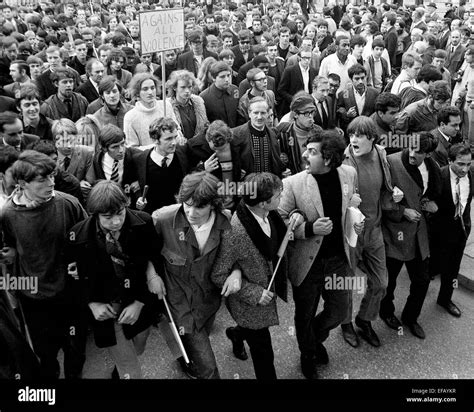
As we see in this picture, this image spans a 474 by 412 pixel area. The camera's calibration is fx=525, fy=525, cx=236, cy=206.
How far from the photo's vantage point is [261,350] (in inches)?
137

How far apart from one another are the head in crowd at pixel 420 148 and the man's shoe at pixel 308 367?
5.71ft

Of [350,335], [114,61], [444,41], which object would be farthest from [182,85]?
[444,41]

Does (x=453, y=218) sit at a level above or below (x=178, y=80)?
below

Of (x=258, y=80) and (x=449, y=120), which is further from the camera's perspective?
(x=258, y=80)

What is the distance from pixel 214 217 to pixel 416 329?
219 cm

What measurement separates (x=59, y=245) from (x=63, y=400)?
0.97 meters

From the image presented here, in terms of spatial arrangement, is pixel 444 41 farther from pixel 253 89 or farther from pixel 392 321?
pixel 392 321

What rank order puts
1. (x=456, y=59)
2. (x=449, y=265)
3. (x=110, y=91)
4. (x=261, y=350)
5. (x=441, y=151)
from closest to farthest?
(x=261, y=350) → (x=449, y=265) → (x=441, y=151) → (x=110, y=91) → (x=456, y=59)

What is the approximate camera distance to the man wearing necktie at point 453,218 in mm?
4422

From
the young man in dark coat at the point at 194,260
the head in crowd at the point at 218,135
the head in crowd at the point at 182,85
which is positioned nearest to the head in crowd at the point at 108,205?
the young man in dark coat at the point at 194,260

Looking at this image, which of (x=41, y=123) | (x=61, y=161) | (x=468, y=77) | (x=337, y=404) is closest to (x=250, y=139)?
(x=61, y=161)

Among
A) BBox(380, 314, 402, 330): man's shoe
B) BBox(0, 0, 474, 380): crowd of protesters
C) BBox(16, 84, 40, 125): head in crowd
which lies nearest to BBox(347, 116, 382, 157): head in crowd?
BBox(0, 0, 474, 380): crowd of protesters

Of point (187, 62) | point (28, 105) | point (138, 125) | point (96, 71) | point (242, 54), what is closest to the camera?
point (28, 105)

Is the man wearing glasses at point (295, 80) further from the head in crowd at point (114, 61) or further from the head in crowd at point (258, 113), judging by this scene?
the head in crowd at point (258, 113)
